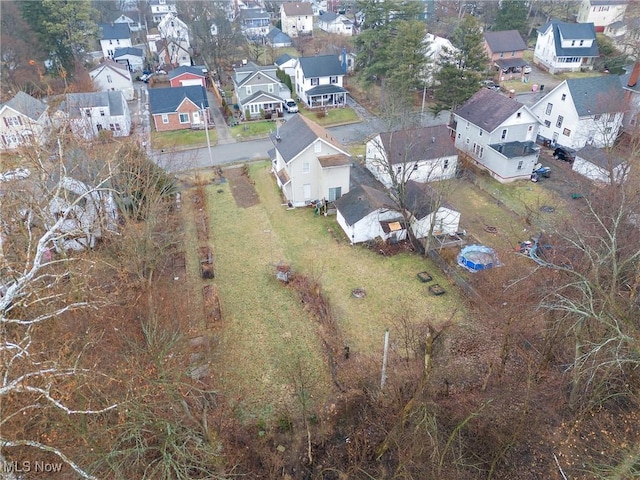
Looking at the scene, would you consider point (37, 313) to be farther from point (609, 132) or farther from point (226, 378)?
point (609, 132)

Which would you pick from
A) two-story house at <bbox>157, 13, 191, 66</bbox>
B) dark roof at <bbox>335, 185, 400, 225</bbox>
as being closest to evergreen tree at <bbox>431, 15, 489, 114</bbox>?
dark roof at <bbox>335, 185, 400, 225</bbox>

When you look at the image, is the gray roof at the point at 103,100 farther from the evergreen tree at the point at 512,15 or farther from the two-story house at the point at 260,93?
the evergreen tree at the point at 512,15

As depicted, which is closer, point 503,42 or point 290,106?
point 290,106

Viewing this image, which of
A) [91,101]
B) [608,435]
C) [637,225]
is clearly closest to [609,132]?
[637,225]

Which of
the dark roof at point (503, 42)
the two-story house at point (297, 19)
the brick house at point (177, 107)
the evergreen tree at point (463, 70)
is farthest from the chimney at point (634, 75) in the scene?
the two-story house at point (297, 19)

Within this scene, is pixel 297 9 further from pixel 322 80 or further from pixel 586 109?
pixel 586 109

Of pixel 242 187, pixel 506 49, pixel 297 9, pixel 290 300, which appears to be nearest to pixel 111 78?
pixel 242 187
